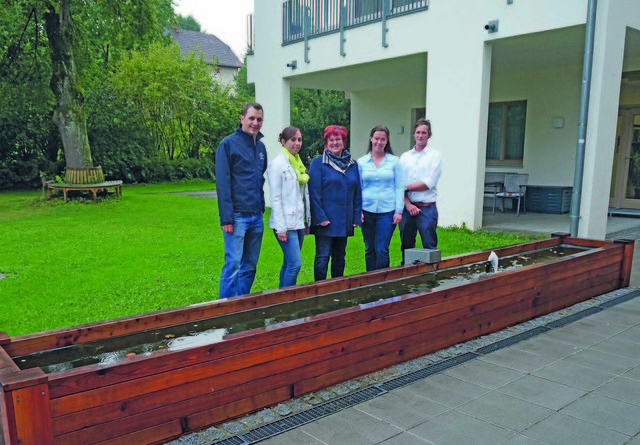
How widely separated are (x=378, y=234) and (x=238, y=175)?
5.17 feet

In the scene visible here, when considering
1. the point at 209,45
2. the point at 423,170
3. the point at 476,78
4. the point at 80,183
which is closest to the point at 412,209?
the point at 423,170

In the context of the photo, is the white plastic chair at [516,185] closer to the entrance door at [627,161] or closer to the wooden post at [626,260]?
the entrance door at [627,161]

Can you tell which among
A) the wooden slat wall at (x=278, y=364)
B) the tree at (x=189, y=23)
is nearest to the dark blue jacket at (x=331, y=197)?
the wooden slat wall at (x=278, y=364)

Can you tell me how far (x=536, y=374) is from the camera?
349cm

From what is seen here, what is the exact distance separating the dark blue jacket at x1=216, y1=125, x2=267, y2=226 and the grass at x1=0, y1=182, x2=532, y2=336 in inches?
54.5

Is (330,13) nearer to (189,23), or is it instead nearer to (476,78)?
(476,78)

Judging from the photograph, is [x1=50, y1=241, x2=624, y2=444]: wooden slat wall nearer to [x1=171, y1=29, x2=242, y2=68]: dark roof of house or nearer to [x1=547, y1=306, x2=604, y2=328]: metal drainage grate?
[x1=547, y1=306, x2=604, y2=328]: metal drainage grate

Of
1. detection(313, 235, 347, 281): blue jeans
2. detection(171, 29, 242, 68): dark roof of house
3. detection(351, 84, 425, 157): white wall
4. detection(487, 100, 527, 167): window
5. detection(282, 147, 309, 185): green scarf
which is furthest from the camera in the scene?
detection(171, 29, 242, 68): dark roof of house

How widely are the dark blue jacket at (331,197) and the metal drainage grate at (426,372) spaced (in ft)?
5.02

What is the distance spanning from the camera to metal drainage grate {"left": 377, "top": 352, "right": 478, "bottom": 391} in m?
3.29

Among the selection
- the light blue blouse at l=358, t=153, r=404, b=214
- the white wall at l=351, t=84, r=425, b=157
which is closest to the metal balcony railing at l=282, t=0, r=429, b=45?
the white wall at l=351, t=84, r=425, b=157

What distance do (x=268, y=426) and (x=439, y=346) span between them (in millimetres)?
1569

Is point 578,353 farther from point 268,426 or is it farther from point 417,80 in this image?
point 417,80

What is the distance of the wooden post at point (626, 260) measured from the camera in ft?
18.2
